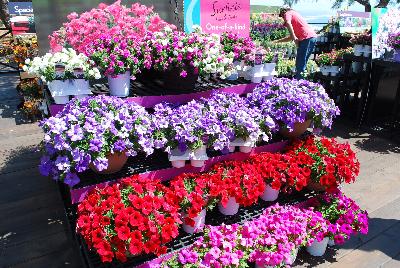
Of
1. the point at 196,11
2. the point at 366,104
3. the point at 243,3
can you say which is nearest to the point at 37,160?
the point at 196,11

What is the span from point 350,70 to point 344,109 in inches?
32.0

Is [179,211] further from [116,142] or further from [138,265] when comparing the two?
[116,142]

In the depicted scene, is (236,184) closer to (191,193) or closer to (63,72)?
(191,193)

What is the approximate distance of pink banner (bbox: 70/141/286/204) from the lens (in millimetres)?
2524

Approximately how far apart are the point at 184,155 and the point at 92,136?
760mm

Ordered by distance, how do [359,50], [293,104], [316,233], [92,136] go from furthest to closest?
[359,50] < [293,104] < [316,233] < [92,136]

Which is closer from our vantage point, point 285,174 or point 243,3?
point 285,174

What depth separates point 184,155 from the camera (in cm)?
278

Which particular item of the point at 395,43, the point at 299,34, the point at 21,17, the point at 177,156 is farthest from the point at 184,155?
the point at 21,17

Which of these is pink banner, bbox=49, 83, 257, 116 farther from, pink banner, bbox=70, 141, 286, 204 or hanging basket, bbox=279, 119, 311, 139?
hanging basket, bbox=279, 119, 311, 139

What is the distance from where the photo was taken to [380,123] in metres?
6.75

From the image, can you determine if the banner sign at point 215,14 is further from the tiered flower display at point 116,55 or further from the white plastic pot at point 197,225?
the white plastic pot at point 197,225

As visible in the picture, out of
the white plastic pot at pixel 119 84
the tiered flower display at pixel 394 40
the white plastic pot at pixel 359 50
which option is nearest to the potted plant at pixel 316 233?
the white plastic pot at pixel 119 84

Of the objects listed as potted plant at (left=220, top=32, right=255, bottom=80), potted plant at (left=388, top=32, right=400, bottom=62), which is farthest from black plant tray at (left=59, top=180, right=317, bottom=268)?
potted plant at (left=388, top=32, right=400, bottom=62)
